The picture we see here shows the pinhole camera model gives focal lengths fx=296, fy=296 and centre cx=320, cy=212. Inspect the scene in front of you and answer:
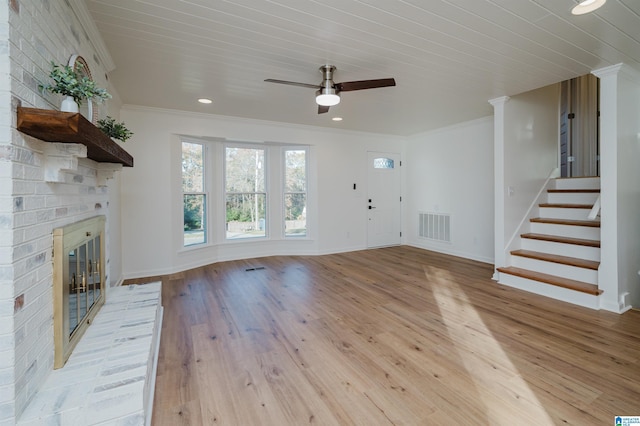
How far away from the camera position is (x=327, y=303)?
10.7 ft

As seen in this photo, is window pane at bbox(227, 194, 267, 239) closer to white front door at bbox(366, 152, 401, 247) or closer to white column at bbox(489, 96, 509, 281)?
white front door at bbox(366, 152, 401, 247)

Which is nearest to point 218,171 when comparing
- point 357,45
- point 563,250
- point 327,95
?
point 327,95

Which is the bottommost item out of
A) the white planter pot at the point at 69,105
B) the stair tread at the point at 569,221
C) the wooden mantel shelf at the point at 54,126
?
the stair tread at the point at 569,221

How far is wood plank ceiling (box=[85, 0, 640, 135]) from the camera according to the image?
2041 millimetres

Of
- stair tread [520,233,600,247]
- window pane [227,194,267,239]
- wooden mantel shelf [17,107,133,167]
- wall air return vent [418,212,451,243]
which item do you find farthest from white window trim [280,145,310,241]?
wooden mantel shelf [17,107,133,167]

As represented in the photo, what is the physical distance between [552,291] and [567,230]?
103 cm

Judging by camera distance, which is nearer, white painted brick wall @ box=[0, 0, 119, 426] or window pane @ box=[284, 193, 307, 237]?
white painted brick wall @ box=[0, 0, 119, 426]

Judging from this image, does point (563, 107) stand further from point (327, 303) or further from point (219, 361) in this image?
point (219, 361)

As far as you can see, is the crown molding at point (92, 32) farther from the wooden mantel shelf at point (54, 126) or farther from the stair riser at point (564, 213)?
the stair riser at point (564, 213)

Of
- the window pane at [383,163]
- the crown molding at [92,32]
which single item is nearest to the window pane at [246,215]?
the window pane at [383,163]

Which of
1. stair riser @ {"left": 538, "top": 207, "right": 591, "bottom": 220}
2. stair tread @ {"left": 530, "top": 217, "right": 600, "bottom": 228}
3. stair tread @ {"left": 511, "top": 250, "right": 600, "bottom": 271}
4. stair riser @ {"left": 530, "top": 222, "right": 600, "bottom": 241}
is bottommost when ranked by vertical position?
stair tread @ {"left": 511, "top": 250, "right": 600, "bottom": 271}

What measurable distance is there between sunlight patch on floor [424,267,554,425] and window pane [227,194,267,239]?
341 cm

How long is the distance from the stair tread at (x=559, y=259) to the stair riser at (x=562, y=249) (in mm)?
53

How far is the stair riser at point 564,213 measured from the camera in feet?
12.8
